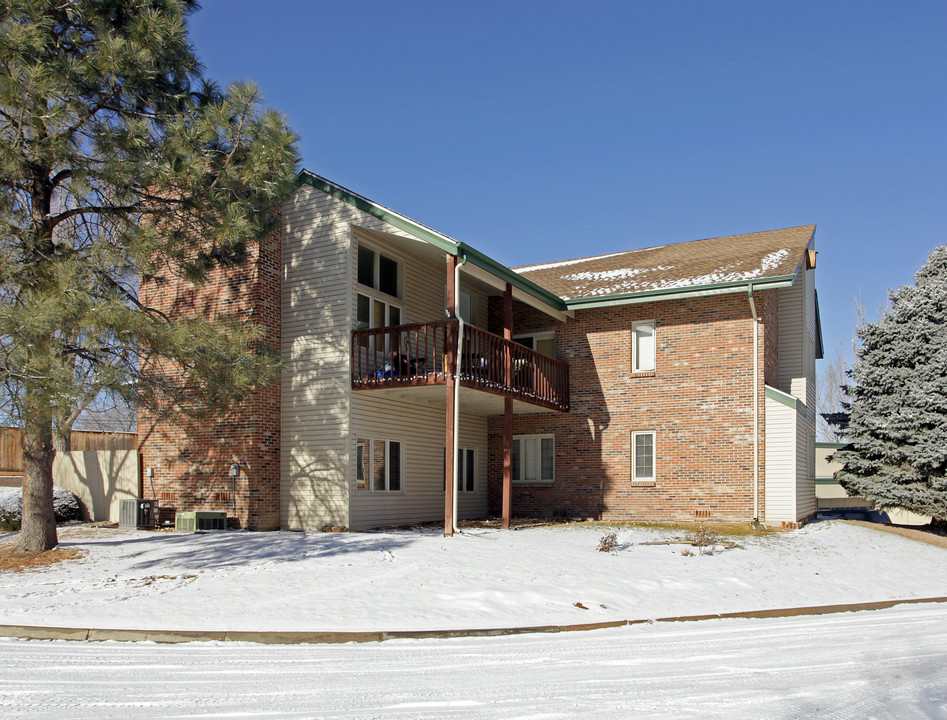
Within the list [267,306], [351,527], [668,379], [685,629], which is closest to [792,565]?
[685,629]

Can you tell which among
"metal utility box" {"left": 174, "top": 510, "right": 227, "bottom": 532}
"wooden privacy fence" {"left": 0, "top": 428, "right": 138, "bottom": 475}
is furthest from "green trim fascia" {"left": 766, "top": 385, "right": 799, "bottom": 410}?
"wooden privacy fence" {"left": 0, "top": 428, "right": 138, "bottom": 475}

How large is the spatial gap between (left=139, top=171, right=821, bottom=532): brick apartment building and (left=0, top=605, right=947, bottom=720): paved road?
8.15 meters

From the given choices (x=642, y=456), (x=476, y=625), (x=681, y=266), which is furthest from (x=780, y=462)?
(x=476, y=625)

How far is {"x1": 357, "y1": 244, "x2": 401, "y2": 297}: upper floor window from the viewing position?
1869 centimetres

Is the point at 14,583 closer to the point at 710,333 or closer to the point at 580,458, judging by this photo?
the point at 580,458

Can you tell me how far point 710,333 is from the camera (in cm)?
2017

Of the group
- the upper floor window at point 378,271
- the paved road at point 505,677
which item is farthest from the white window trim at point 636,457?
the paved road at point 505,677

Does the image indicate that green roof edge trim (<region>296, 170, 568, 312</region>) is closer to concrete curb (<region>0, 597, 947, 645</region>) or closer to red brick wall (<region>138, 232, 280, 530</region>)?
red brick wall (<region>138, 232, 280, 530</region>)

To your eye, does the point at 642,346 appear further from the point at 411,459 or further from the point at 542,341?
the point at 411,459

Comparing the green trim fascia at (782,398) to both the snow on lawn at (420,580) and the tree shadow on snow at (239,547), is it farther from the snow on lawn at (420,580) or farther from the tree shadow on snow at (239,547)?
the tree shadow on snow at (239,547)

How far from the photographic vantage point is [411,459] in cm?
1956

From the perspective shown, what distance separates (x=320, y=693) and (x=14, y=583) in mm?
7051

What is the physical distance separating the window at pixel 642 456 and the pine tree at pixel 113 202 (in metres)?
10.2

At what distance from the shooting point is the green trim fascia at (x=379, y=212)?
56.5ft
